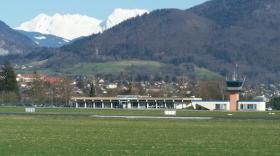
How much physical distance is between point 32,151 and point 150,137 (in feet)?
41.3

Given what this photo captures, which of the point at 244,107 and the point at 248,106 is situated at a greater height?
the point at 248,106

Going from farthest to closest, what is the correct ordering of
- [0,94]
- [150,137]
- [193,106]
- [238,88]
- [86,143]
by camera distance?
[0,94], [193,106], [238,88], [150,137], [86,143]

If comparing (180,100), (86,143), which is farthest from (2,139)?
(180,100)

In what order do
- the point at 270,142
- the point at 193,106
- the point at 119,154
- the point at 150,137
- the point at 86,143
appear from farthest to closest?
the point at 193,106 → the point at 150,137 → the point at 270,142 → the point at 86,143 → the point at 119,154

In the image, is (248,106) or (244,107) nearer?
(248,106)

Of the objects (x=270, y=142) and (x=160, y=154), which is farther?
(x=270, y=142)

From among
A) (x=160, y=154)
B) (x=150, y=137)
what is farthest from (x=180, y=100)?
(x=160, y=154)

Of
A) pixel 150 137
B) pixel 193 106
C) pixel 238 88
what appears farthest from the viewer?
pixel 193 106

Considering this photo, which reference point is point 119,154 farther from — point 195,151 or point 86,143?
point 86,143

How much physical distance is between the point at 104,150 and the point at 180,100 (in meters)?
163

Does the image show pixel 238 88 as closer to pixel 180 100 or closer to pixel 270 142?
pixel 180 100

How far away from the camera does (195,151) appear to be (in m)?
35.5

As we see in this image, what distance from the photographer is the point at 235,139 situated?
45250mm

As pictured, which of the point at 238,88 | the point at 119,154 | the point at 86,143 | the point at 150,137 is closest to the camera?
the point at 119,154
